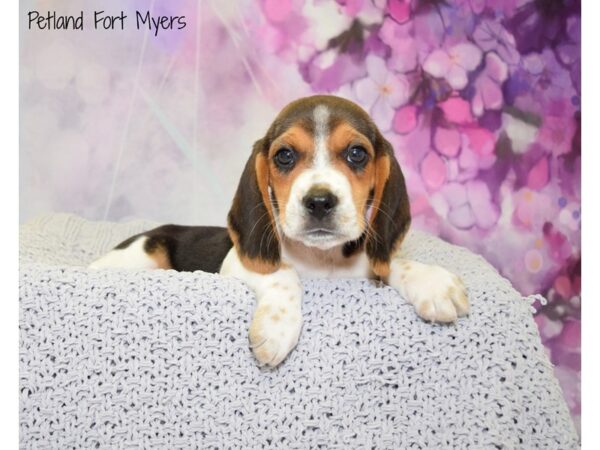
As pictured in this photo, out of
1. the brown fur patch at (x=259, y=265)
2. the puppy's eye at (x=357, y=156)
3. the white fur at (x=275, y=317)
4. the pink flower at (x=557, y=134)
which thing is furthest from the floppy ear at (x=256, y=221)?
the pink flower at (x=557, y=134)

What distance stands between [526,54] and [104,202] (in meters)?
3.43

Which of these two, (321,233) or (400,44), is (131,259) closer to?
(321,233)

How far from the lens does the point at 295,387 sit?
2.77 metres

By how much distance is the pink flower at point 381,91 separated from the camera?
5062mm

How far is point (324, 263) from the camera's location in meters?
3.40

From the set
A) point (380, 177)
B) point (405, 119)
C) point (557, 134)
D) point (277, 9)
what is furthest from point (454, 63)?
point (380, 177)

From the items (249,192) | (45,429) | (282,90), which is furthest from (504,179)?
(45,429)

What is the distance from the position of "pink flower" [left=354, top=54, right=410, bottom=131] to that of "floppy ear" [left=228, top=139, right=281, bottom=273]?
1.97 m

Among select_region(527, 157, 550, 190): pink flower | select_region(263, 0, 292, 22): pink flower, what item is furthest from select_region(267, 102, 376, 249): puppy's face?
select_region(527, 157, 550, 190): pink flower

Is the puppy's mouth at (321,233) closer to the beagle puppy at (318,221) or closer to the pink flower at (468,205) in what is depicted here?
the beagle puppy at (318,221)

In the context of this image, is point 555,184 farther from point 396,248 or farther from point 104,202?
point 104,202

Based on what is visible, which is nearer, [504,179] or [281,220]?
[281,220]

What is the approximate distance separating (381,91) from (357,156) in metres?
2.12

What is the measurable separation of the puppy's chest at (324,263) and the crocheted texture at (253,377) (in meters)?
0.49
